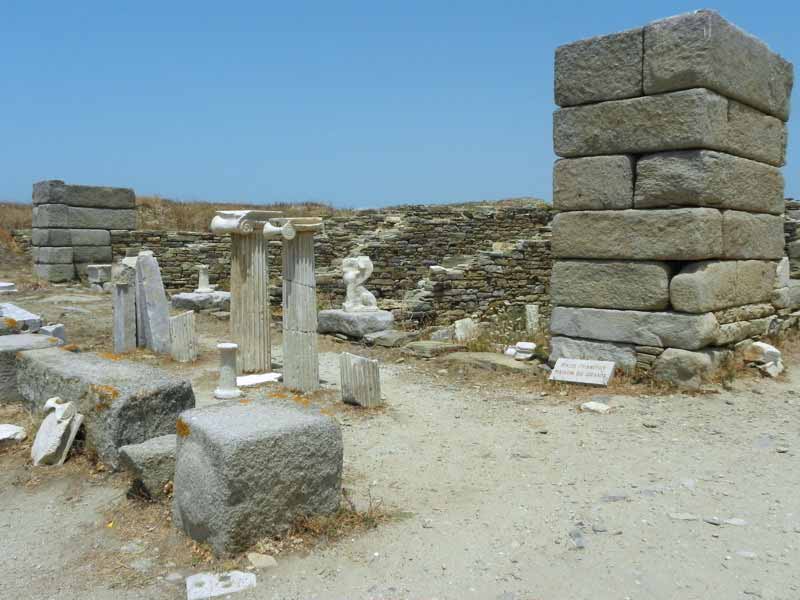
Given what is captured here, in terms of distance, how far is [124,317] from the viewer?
31.0 feet

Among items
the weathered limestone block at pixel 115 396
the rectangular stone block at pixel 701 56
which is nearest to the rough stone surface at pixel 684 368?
the rectangular stone block at pixel 701 56

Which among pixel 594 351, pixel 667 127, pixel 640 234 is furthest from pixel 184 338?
pixel 667 127

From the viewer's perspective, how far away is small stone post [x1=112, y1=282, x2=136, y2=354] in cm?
944

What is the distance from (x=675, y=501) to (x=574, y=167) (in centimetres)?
419

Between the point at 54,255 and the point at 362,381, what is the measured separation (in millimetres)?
13446

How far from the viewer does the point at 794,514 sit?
3.80m

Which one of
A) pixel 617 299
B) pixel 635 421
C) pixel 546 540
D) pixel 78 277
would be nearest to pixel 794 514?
pixel 546 540

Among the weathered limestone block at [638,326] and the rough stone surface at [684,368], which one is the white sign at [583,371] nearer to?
the weathered limestone block at [638,326]

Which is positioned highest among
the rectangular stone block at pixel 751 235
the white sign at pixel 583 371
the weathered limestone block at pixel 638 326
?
the rectangular stone block at pixel 751 235

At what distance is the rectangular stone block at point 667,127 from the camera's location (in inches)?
253

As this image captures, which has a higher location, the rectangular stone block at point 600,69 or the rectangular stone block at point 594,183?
the rectangular stone block at point 600,69

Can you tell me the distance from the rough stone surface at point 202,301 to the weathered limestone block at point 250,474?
10329mm

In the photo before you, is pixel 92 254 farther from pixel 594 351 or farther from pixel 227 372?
pixel 594 351

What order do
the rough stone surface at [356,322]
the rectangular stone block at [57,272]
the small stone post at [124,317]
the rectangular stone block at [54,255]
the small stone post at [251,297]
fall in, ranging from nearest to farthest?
the small stone post at [251,297], the small stone post at [124,317], the rough stone surface at [356,322], the rectangular stone block at [54,255], the rectangular stone block at [57,272]
